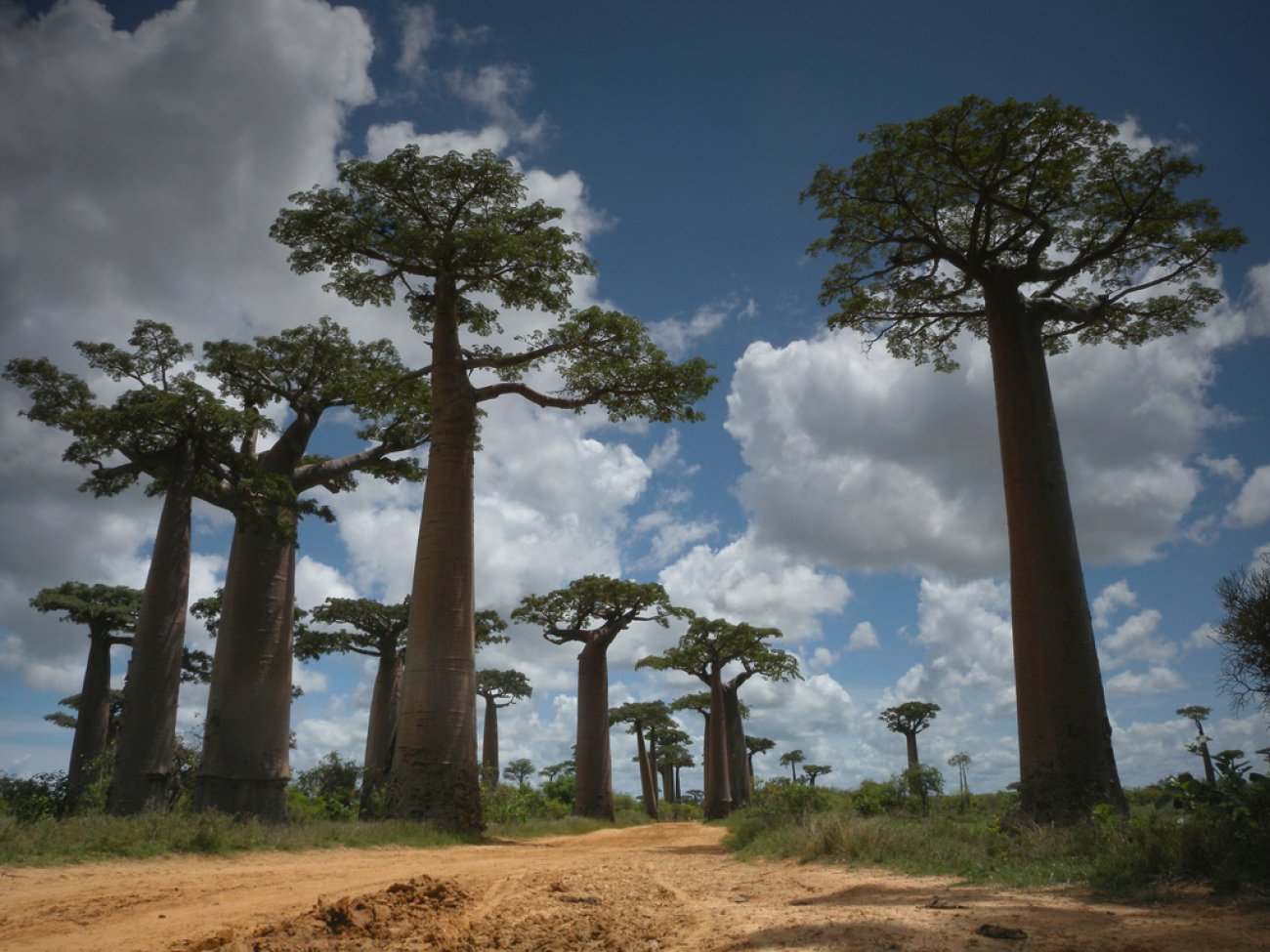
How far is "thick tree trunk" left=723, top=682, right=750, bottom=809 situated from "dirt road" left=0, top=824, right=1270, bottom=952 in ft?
62.1

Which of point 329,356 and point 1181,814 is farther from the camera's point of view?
point 329,356

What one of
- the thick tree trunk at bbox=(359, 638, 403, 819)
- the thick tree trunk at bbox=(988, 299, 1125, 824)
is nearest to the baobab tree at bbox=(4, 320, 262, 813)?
the thick tree trunk at bbox=(359, 638, 403, 819)

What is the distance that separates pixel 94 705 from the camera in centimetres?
1944

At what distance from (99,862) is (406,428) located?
907 centimetres

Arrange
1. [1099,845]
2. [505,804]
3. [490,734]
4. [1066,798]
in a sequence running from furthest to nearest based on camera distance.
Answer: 1. [490,734]
2. [505,804]
3. [1066,798]
4. [1099,845]

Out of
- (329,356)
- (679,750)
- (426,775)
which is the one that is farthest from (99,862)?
(679,750)

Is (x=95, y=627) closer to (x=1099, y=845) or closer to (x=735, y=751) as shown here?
(x=735, y=751)

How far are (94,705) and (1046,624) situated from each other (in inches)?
812

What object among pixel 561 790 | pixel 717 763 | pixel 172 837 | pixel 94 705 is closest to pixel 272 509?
pixel 172 837

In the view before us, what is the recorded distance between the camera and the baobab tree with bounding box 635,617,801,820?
24.0m

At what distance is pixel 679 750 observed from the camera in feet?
131

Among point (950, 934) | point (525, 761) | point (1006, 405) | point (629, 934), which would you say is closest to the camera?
point (950, 934)

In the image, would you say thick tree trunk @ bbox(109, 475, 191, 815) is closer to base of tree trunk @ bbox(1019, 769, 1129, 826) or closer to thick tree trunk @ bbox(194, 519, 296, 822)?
thick tree trunk @ bbox(194, 519, 296, 822)

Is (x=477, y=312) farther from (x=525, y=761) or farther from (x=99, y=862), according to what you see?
(x=525, y=761)
